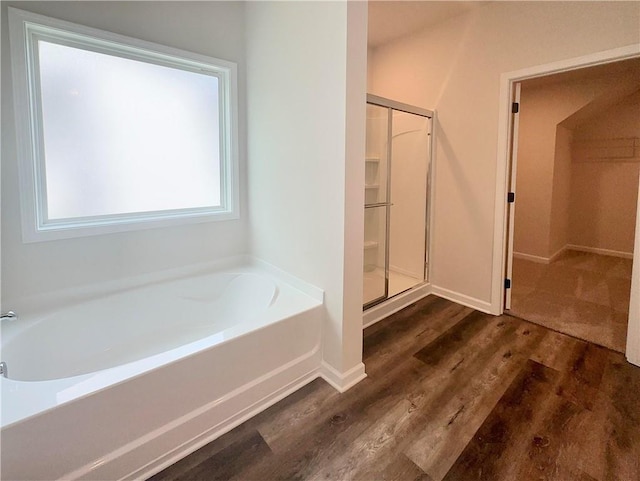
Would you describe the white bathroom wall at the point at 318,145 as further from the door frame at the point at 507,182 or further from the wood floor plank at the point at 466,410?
the door frame at the point at 507,182

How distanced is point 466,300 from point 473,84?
195 centimetres

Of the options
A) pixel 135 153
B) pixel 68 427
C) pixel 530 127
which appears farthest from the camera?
pixel 530 127

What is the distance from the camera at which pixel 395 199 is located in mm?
3402

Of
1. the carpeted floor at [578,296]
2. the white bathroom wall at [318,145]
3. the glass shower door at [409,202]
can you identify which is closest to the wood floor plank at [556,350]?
the carpeted floor at [578,296]

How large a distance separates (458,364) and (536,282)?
7.28 feet

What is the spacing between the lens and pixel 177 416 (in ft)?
4.73

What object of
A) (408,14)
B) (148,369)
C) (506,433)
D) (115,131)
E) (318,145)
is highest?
(408,14)

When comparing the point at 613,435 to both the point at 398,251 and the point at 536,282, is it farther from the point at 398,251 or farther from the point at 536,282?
the point at 536,282

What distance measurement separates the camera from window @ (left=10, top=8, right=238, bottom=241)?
6.04 feet

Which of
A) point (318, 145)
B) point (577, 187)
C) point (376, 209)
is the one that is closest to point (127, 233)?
point (318, 145)

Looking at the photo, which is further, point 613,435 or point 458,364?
point 458,364

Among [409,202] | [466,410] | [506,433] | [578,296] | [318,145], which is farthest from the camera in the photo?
[409,202]

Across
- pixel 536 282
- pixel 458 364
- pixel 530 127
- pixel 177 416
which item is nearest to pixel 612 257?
pixel 536 282

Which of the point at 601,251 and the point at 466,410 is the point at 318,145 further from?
the point at 601,251
